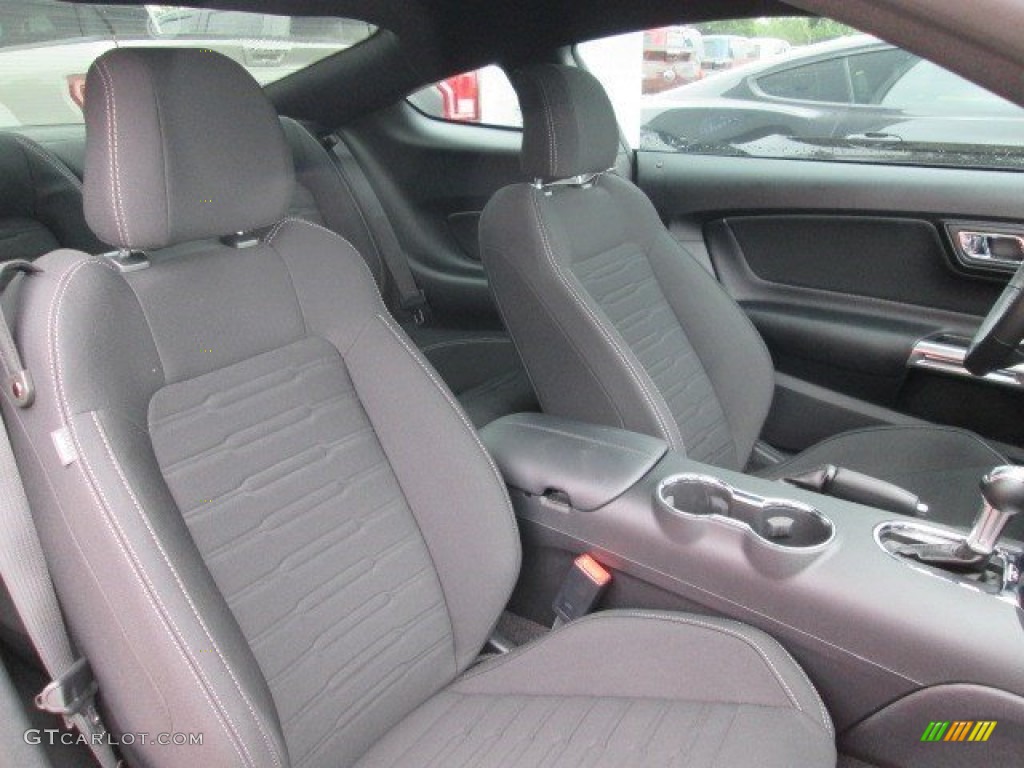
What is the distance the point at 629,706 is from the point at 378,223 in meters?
1.83

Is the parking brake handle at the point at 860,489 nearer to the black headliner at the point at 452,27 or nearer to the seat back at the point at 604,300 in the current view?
the seat back at the point at 604,300

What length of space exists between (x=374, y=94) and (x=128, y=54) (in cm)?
151

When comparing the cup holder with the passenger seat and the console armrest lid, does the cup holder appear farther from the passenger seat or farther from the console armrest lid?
the passenger seat

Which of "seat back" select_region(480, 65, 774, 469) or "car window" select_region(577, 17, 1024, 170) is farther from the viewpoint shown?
"car window" select_region(577, 17, 1024, 170)

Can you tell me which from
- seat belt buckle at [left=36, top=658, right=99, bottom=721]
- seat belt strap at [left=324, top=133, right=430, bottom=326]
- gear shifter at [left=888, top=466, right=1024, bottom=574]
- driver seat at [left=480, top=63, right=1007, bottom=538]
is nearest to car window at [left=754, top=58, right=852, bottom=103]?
driver seat at [left=480, top=63, right=1007, bottom=538]

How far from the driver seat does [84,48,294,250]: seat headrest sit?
2.17 feet

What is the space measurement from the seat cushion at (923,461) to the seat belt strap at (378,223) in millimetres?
1288

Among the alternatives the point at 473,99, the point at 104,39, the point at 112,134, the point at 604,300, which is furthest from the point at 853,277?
the point at 104,39

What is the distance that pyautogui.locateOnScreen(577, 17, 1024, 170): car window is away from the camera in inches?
79.7

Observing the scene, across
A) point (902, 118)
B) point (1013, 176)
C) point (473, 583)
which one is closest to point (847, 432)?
point (1013, 176)

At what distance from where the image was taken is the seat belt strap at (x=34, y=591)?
953 mm

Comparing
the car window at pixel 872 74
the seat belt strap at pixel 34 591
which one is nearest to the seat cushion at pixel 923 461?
the car window at pixel 872 74

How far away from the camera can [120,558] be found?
900 mm

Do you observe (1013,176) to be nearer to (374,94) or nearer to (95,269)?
(374,94)
